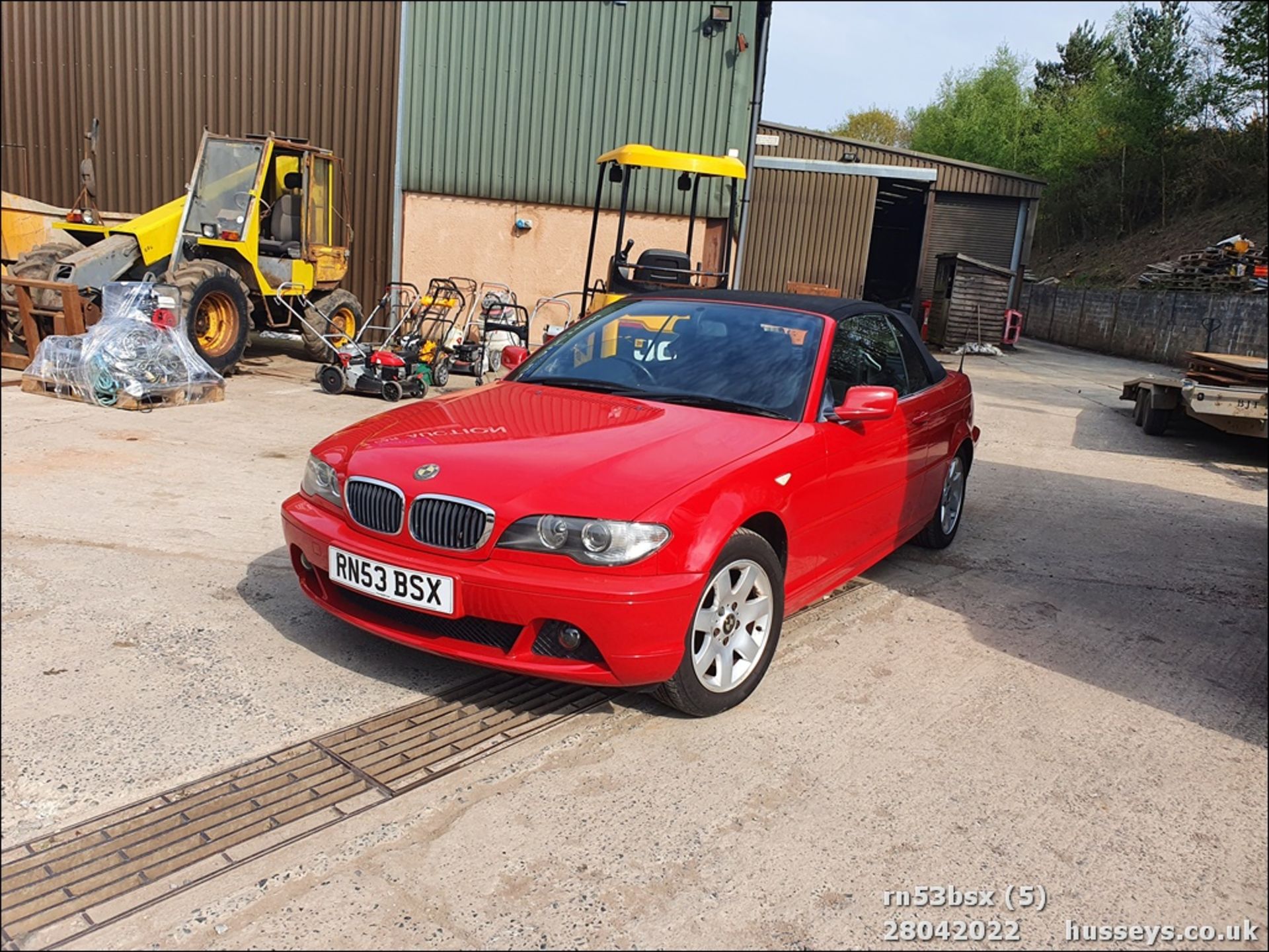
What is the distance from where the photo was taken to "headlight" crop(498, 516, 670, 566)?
3.15m

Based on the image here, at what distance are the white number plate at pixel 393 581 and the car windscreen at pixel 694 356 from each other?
137cm

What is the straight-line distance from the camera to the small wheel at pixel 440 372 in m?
10.8

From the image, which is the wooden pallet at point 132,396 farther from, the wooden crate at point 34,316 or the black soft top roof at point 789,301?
the black soft top roof at point 789,301

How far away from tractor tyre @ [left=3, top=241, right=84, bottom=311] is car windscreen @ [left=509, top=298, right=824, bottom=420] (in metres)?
7.50

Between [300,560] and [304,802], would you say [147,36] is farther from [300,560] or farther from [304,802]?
[304,802]

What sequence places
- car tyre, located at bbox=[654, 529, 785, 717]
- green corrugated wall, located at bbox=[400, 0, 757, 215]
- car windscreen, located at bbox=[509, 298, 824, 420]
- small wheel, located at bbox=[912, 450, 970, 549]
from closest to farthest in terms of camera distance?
car tyre, located at bbox=[654, 529, 785, 717] < car windscreen, located at bbox=[509, 298, 824, 420] < small wheel, located at bbox=[912, 450, 970, 549] < green corrugated wall, located at bbox=[400, 0, 757, 215]

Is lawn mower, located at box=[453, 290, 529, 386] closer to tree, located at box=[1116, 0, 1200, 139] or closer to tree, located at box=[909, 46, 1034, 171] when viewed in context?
tree, located at box=[1116, 0, 1200, 139]

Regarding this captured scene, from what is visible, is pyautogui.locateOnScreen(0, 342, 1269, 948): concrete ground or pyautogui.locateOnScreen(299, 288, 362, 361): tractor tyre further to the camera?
pyautogui.locateOnScreen(299, 288, 362, 361): tractor tyre

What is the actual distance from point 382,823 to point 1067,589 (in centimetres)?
399

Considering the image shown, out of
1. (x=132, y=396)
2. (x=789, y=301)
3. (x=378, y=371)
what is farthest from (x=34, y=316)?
(x=789, y=301)

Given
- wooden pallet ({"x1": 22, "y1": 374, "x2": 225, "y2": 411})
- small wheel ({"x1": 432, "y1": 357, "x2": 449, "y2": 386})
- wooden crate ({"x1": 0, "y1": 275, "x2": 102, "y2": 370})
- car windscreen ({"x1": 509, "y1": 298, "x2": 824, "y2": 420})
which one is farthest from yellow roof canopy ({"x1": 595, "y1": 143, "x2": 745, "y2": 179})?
car windscreen ({"x1": 509, "y1": 298, "x2": 824, "y2": 420})

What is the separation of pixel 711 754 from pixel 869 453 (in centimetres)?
176

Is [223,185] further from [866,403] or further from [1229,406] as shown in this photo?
[1229,406]

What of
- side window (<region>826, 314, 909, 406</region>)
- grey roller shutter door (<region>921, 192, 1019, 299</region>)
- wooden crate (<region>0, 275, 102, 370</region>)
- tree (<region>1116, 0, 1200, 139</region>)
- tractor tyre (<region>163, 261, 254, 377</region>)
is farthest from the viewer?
tree (<region>1116, 0, 1200, 139</region>)
